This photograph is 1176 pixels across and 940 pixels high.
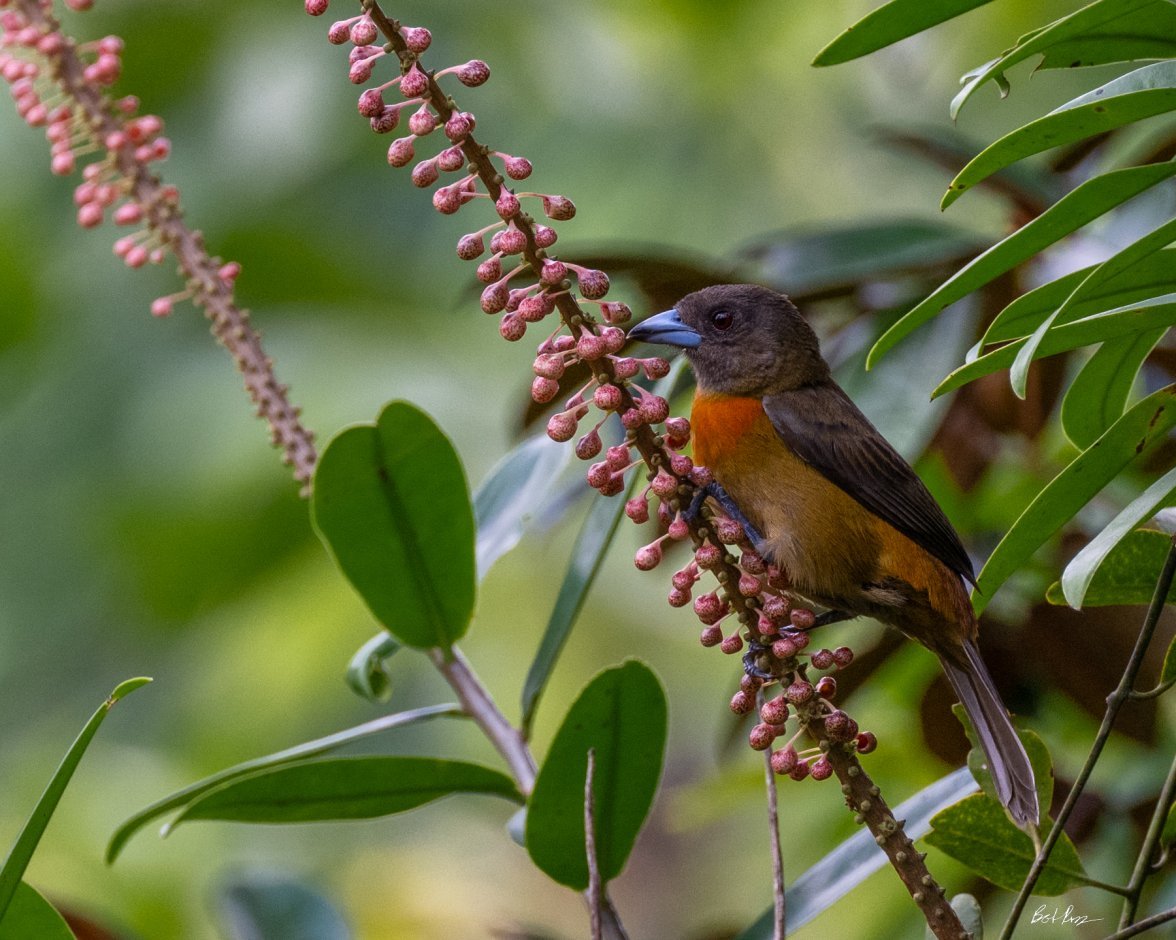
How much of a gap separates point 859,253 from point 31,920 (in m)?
1.93

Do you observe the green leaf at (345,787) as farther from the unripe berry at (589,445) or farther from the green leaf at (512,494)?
the unripe berry at (589,445)

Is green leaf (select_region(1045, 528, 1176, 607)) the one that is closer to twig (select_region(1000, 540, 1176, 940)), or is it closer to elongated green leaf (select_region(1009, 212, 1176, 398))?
twig (select_region(1000, 540, 1176, 940))

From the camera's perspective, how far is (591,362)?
1.53 meters

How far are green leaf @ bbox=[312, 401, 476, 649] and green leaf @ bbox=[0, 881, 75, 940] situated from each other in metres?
0.61

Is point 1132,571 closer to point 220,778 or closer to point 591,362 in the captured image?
point 591,362

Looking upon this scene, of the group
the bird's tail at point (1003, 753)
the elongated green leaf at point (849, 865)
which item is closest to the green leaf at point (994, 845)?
the bird's tail at point (1003, 753)

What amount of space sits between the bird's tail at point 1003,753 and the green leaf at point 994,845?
34 mm

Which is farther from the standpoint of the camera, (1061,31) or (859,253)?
(859,253)

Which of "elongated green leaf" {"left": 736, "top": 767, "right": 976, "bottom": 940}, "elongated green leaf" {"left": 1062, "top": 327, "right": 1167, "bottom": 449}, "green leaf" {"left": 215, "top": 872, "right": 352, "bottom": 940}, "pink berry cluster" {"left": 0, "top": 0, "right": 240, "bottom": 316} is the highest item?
"pink berry cluster" {"left": 0, "top": 0, "right": 240, "bottom": 316}

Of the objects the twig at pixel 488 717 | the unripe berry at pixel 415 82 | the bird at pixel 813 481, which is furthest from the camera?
the bird at pixel 813 481

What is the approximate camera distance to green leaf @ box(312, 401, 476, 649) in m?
2.07

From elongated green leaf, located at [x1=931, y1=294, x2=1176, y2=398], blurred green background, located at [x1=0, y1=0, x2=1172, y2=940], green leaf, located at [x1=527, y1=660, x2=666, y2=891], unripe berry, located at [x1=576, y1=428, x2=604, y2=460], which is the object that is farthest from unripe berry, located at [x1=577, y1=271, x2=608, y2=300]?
blurred green background, located at [x1=0, y1=0, x2=1172, y2=940]

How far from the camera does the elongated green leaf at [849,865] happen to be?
2.09m

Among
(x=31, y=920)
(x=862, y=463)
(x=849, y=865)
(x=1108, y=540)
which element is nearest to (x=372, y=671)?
(x=31, y=920)
